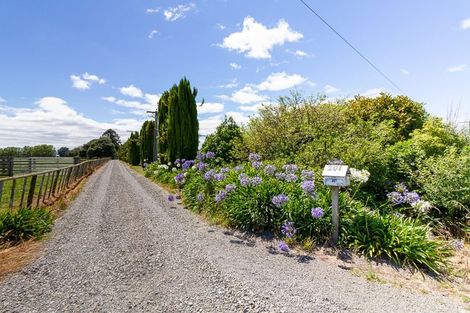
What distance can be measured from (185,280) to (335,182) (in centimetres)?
235

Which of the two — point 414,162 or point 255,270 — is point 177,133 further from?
point 255,270

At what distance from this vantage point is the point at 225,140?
11.0 metres

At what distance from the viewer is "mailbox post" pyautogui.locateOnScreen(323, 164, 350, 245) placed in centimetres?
389

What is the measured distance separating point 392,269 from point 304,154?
3.77 m

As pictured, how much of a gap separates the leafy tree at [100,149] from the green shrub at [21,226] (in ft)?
240

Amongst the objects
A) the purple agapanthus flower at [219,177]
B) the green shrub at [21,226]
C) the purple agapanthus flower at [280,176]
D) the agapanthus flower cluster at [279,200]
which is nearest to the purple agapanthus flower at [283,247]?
the agapanthus flower cluster at [279,200]

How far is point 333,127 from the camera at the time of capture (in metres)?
8.84

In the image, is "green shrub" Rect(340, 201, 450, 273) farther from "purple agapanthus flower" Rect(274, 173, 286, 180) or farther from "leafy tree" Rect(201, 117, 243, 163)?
"leafy tree" Rect(201, 117, 243, 163)

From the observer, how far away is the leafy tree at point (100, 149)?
234ft

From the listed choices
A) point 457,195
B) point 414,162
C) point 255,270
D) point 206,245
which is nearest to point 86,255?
point 206,245

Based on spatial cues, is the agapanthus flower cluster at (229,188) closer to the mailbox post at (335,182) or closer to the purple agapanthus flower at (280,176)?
the purple agapanthus flower at (280,176)

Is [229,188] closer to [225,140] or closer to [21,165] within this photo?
[225,140]

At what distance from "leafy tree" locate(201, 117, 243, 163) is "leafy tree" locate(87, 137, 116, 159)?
225ft

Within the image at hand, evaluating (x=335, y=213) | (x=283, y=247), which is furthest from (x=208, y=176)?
(x=335, y=213)
